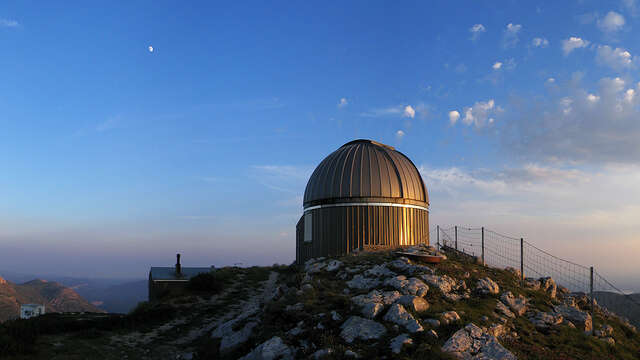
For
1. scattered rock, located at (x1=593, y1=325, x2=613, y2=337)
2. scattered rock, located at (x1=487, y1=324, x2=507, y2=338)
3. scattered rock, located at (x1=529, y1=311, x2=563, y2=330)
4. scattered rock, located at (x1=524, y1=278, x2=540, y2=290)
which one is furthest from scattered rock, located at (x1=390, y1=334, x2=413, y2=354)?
scattered rock, located at (x1=524, y1=278, x2=540, y2=290)

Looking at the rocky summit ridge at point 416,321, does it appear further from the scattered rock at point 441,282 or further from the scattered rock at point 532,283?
the scattered rock at point 532,283

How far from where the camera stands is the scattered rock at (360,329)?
38.9 ft

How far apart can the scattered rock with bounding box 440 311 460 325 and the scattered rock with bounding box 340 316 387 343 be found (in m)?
1.94

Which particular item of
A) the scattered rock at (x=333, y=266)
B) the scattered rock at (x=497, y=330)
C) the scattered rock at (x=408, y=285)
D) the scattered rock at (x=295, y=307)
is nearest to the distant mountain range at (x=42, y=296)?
the scattered rock at (x=333, y=266)

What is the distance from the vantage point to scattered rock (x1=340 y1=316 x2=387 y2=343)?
1187 centimetres

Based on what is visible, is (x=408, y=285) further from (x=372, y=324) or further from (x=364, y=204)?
(x=364, y=204)

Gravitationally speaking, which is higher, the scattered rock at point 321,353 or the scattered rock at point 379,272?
the scattered rock at point 379,272

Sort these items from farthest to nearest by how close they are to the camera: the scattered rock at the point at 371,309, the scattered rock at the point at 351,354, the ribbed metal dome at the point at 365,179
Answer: the ribbed metal dome at the point at 365,179 < the scattered rock at the point at 371,309 < the scattered rock at the point at 351,354

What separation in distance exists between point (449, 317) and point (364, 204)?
12.6 metres

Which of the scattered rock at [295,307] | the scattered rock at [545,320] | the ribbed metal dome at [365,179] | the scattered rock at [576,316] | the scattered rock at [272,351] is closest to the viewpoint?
the scattered rock at [272,351]

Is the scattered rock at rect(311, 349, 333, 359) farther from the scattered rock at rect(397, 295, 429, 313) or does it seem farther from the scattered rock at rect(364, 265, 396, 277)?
the scattered rock at rect(364, 265, 396, 277)

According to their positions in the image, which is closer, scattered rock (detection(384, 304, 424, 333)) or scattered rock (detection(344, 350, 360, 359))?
scattered rock (detection(344, 350, 360, 359))

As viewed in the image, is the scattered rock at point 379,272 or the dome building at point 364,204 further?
the dome building at point 364,204

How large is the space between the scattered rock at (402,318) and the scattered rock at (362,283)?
2897 millimetres
